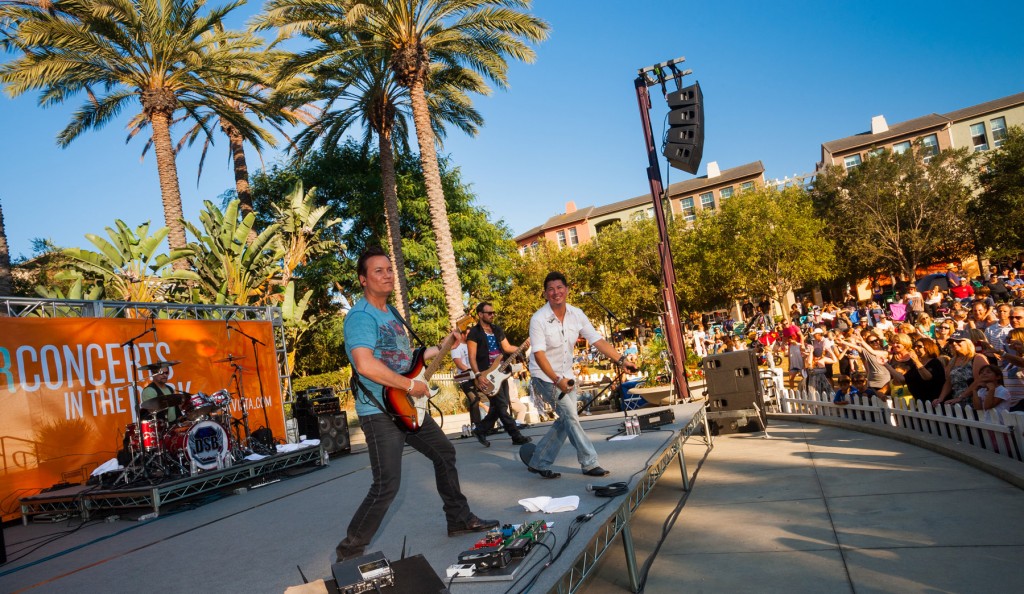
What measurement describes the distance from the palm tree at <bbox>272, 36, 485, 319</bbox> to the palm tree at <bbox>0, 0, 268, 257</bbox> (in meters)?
1.80

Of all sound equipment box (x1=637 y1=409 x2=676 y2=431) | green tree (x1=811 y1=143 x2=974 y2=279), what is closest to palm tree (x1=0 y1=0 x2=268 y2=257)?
sound equipment box (x1=637 y1=409 x2=676 y2=431)

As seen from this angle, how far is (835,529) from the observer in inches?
188

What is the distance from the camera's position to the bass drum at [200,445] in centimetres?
798

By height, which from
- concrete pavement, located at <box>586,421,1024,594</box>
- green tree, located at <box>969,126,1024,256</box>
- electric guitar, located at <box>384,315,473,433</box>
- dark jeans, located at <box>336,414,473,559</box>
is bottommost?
concrete pavement, located at <box>586,421,1024,594</box>

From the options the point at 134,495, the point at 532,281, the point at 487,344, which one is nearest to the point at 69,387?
the point at 134,495

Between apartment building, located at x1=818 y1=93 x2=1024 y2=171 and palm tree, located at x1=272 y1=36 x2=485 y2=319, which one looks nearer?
palm tree, located at x1=272 y1=36 x2=485 y2=319

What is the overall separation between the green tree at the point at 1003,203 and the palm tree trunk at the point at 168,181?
36391 mm

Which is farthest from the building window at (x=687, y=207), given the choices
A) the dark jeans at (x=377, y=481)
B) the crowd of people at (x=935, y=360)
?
the dark jeans at (x=377, y=481)

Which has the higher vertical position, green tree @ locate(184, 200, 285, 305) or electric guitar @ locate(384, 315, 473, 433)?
green tree @ locate(184, 200, 285, 305)

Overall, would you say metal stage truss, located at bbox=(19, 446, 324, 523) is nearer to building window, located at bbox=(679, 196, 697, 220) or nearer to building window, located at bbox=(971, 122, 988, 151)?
building window, located at bbox=(679, 196, 697, 220)

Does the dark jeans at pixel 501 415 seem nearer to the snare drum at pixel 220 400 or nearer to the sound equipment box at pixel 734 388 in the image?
the sound equipment box at pixel 734 388

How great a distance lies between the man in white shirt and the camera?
5332mm

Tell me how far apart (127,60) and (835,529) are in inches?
683

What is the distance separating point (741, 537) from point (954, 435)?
3.64 metres
